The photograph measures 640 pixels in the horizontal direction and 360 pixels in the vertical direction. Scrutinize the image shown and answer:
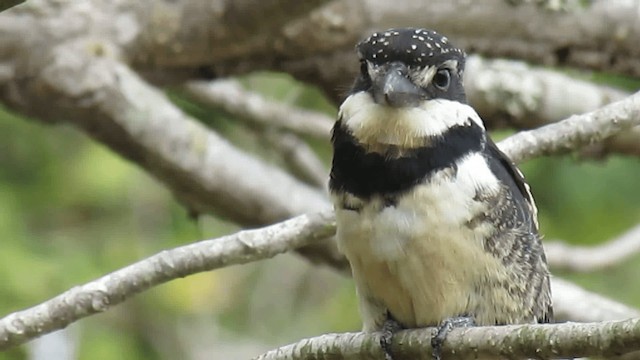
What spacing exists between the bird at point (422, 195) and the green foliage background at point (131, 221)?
2.11 m

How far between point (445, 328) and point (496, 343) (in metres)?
0.50

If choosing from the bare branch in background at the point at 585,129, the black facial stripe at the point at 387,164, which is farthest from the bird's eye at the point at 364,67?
the bare branch in background at the point at 585,129

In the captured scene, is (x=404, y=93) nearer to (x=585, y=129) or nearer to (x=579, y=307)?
(x=585, y=129)

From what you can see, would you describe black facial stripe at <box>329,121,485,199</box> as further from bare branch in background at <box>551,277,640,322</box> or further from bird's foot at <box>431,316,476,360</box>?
bare branch in background at <box>551,277,640,322</box>

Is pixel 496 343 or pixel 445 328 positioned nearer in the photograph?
pixel 496 343

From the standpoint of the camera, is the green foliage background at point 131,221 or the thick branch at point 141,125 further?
the green foliage background at point 131,221

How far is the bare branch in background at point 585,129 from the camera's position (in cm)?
371

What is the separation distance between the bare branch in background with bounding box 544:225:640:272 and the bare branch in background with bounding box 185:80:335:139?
1.03 meters

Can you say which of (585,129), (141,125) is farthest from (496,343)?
(141,125)

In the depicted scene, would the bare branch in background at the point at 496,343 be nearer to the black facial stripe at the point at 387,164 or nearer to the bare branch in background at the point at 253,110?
the black facial stripe at the point at 387,164

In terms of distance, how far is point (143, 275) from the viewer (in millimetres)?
3420

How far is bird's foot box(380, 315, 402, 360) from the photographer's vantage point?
3.32m

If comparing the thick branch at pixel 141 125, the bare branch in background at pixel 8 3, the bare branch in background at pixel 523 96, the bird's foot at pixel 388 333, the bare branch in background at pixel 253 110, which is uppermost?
the bare branch in background at pixel 253 110

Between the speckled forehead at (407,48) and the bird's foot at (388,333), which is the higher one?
the speckled forehead at (407,48)
